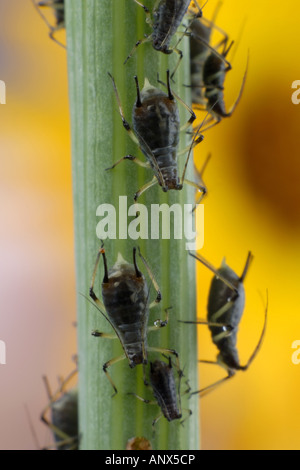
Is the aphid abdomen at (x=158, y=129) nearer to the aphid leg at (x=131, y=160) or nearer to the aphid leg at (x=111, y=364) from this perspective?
the aphid leg at (x=131, y=160)

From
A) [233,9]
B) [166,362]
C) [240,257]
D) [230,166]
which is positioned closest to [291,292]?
[240,257]

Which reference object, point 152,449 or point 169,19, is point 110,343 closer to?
point 152,449

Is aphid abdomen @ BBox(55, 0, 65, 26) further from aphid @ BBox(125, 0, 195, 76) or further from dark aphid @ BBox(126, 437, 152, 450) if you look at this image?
dark aphid @ BBox(126, 437, 152, 450)

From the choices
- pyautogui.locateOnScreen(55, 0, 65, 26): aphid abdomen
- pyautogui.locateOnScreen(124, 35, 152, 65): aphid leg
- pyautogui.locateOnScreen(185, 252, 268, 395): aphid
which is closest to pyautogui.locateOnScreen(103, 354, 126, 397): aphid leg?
pyautogui.locateOnScreen(185, 252, 268, 395): aphid

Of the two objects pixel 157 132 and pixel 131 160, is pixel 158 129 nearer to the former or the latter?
pixel 157 132

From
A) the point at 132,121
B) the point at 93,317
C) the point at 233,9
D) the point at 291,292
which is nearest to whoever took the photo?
the point at 132,121
